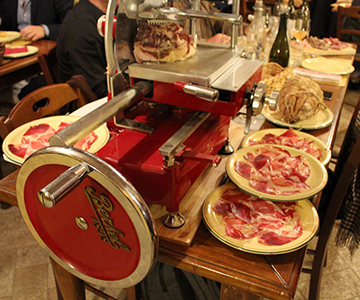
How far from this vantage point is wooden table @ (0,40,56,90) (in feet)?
8.30

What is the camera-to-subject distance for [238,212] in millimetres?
911

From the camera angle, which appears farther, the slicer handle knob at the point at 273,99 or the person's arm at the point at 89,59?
the person's arm at the point at 89,59

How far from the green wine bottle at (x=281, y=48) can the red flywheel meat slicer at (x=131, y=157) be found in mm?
1065

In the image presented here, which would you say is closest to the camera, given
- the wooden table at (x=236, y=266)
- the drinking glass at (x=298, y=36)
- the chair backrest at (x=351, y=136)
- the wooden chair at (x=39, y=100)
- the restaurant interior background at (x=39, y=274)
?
the wooden table at (x=236, y=266)

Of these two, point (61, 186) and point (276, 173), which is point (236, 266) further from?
point (61, 186)

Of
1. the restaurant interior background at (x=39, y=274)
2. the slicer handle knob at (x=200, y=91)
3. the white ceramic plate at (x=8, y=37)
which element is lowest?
the restaurant interior background at (x=39, y=274)

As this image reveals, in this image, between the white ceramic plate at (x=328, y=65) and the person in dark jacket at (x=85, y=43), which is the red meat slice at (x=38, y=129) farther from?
the white ceramic plate at (x=328, y=65)

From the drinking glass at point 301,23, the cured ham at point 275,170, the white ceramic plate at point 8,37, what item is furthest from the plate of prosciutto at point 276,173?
the white ceramic plate at point 8,37

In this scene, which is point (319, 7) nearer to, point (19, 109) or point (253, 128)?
point (253, 128)

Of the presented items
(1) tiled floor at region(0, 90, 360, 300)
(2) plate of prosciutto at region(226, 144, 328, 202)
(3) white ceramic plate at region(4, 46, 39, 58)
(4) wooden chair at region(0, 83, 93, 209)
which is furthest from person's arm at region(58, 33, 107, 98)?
(2) plate of prosciutto at region(226, 144, 328, 202)

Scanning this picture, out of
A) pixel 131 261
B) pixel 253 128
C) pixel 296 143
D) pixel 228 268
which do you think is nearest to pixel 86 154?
pixel 131 261

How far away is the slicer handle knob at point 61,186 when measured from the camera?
0.56 metres

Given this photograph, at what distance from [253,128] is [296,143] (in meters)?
0.24

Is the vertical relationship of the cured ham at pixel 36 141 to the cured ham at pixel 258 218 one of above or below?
above
